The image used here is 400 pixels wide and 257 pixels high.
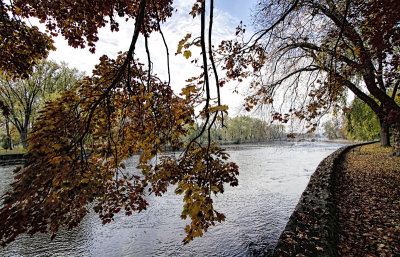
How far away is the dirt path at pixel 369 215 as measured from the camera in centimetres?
360

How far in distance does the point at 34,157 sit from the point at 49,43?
3.73 m

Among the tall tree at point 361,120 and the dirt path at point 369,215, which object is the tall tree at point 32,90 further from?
the tall tree at point 361,120

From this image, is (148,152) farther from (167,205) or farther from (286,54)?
(286,54)

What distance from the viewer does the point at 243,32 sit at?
5.11m

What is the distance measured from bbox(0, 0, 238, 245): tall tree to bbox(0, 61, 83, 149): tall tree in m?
A: 24.4

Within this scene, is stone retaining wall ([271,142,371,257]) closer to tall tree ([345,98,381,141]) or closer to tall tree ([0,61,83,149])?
tall tree ([345,98,381,141])

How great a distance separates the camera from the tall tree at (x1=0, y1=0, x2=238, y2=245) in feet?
6.73

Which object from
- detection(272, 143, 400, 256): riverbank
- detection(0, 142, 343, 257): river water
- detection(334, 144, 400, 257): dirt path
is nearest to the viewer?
detection(272, 143, 400, 256): riverbank

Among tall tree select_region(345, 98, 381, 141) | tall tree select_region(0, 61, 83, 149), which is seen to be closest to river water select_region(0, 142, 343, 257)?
tall tree select_region(345, 98, 381, 141)

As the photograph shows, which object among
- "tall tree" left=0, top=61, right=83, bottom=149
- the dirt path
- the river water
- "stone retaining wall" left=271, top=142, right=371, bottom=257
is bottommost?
the river water

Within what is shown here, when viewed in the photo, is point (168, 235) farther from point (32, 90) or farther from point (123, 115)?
point (32, 90)

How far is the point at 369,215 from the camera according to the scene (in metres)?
4.88

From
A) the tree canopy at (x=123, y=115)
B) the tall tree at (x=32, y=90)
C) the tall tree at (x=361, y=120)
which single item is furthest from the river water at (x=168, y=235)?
the tall tree at (x=32, y=90)

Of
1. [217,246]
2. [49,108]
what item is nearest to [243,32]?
[49,108]
